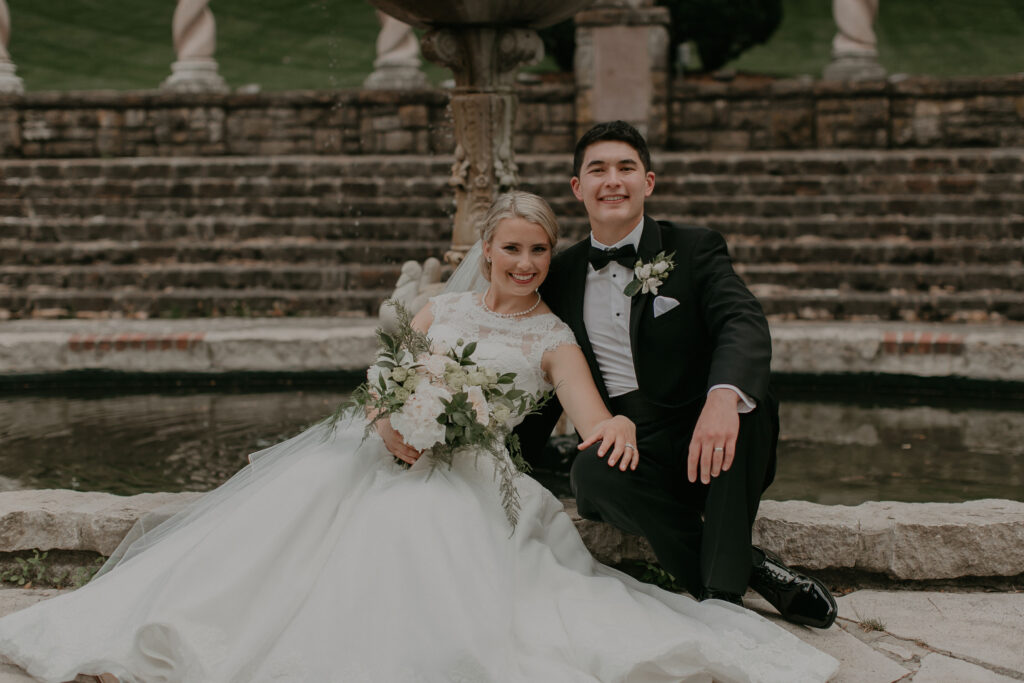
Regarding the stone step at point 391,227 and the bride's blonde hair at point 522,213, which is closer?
the bride's blonde hair at point 522,213

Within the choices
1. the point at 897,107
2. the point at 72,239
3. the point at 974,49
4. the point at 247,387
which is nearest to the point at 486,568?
the point at 247,387

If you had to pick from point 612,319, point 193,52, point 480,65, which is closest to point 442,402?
point 612,319

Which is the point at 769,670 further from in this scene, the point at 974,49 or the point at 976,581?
the point at 974,49

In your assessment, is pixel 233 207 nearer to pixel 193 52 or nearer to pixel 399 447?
pixel 193 52

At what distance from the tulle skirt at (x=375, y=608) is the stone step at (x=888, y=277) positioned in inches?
222

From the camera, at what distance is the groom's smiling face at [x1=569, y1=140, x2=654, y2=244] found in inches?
123

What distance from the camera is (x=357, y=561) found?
2641mm

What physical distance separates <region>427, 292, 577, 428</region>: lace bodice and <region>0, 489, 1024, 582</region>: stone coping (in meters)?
0.49

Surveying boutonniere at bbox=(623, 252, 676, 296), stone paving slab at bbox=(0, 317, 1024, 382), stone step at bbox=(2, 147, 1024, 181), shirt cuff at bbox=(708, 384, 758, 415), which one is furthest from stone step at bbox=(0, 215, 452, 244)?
shirt cuff at bbox=(708, 384, 758, 415)

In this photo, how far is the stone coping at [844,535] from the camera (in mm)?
3168

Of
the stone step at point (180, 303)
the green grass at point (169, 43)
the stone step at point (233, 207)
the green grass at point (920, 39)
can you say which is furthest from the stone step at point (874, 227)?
the green grass at point (169, 43)

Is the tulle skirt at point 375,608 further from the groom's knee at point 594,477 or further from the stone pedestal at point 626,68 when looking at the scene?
the stone pedestal at point 626,68

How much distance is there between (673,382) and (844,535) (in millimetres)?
691

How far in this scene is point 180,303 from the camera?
8.34 m
